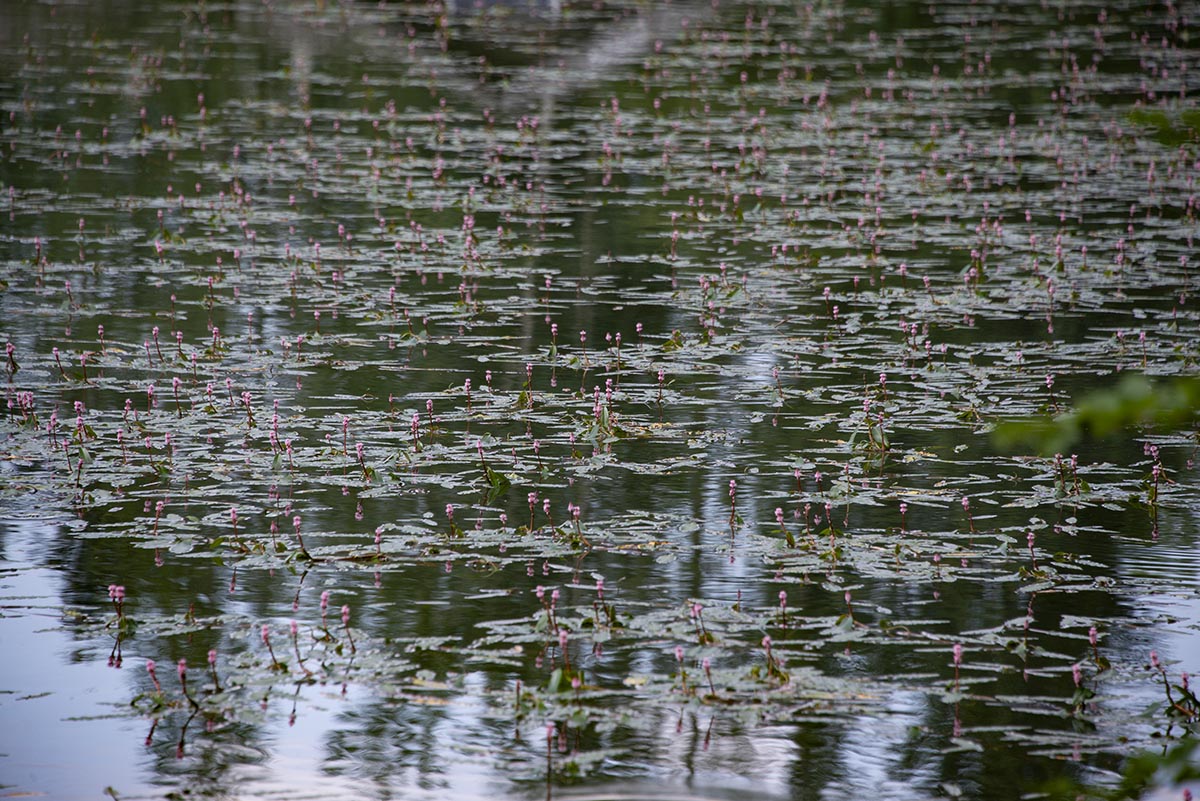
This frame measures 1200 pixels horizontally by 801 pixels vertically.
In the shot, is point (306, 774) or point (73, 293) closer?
point (306, 774)

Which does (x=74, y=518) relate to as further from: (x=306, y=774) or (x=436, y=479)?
(x=306, y=774)

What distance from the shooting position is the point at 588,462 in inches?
347

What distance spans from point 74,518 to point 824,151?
13157 millimetres

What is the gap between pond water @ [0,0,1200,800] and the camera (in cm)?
584

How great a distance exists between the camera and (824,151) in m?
19.4

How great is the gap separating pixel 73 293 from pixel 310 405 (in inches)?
152

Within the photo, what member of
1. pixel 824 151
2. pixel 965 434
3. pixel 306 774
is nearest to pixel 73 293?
pixel 965 434

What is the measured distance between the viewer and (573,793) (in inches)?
214

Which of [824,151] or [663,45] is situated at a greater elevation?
[663,45]

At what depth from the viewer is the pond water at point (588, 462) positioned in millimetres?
5840

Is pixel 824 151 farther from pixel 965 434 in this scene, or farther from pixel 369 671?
pixel 369 671

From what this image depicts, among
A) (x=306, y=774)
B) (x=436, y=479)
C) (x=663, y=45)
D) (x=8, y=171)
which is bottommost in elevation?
(x=306, y=774)

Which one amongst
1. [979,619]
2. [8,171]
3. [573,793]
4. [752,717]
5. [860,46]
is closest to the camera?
[573,793]

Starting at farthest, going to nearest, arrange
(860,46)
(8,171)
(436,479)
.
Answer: (860,46)
(8,171)
(436,479)
